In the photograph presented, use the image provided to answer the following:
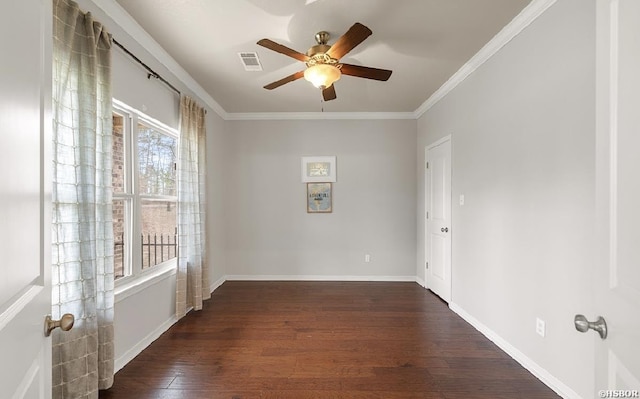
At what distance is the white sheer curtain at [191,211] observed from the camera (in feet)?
9.86

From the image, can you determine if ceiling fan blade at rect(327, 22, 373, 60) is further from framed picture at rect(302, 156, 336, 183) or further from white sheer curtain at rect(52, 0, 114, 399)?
framed picture at rect(302, 156, 336, 183)

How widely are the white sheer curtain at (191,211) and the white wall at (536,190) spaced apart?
3.02 m

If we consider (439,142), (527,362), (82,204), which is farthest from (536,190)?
(82,204)

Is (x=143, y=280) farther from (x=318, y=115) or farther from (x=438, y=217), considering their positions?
(x=438, y=217)

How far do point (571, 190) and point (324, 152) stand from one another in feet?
10.4

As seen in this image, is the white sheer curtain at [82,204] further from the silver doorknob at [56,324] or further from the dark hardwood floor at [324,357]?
the silver doorknob at [56,324]

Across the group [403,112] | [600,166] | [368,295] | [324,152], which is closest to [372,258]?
[368,295]

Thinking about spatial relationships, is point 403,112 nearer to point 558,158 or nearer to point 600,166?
point 558,158

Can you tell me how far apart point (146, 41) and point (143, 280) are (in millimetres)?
Answer: 2087

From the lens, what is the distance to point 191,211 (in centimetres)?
314

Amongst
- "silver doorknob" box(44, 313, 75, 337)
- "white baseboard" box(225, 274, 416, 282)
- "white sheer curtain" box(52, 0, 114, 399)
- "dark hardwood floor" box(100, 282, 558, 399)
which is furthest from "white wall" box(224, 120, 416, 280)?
"silver doorknob" box(44, 313, 75, 337)

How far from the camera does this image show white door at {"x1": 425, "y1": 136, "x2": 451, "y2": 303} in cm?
345

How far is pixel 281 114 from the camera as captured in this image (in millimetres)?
4422

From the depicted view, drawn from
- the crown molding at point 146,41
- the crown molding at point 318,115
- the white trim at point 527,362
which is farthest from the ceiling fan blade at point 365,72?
the white trim at point 527,362
